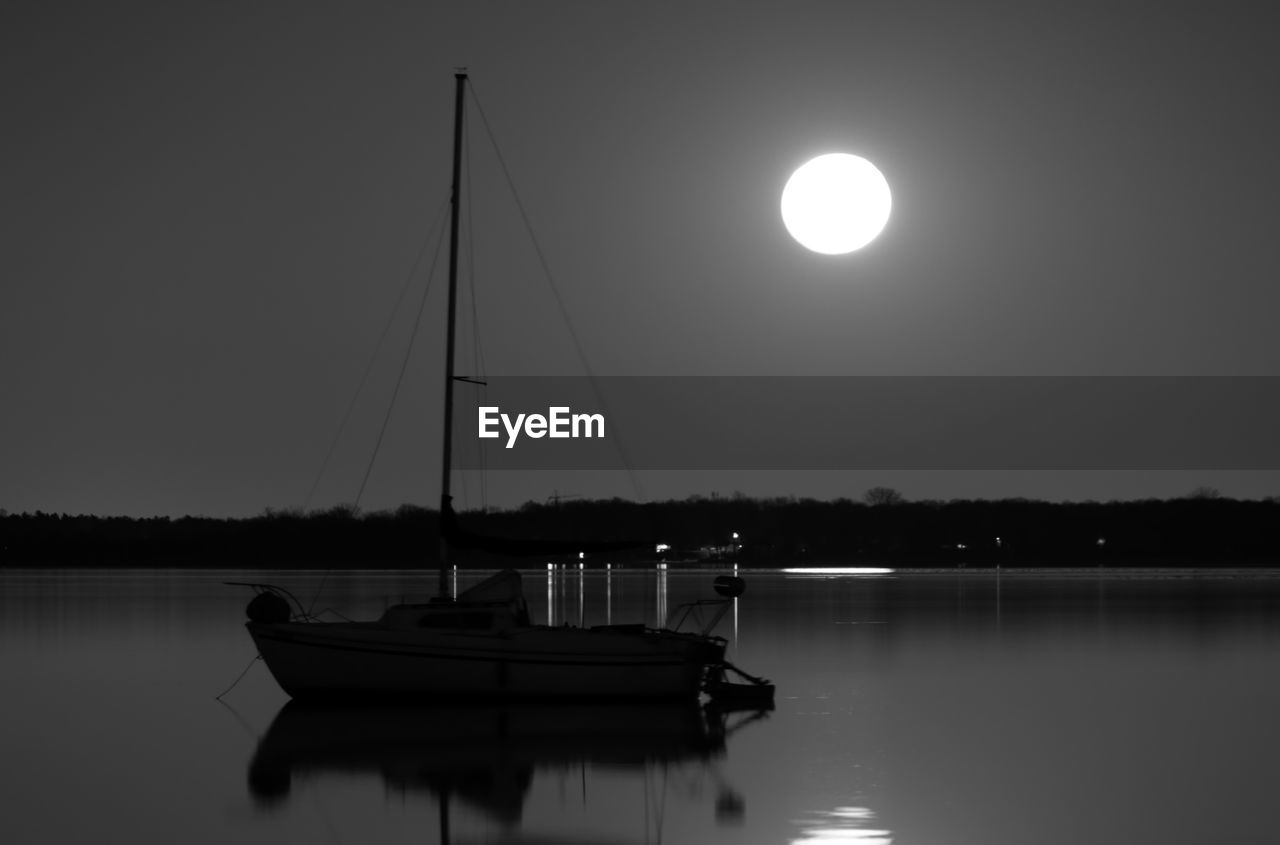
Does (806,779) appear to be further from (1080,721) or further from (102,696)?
(102,696)

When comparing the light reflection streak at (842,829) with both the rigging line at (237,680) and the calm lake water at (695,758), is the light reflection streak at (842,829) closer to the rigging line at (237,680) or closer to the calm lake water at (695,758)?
the calm lake water at (695,758)

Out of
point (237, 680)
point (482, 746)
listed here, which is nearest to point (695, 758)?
point (482, 746)

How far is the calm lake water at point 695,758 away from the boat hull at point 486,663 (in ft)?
1.93

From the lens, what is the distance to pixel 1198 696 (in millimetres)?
37969

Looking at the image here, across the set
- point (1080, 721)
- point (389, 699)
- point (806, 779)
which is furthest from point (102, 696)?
point (1080, 721)

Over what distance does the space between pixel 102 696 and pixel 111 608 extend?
53.5 m

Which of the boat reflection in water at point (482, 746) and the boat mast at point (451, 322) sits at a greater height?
the boat mast at point (451, 322)

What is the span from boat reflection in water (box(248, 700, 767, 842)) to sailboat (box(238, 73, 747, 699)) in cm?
54

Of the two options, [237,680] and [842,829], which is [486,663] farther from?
[842,829]

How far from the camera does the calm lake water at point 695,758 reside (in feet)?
67.3

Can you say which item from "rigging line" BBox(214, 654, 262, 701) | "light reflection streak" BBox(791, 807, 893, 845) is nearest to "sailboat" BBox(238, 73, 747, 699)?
"rigging line" BBox(214, 654, 262, 701)

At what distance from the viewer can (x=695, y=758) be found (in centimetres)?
2688

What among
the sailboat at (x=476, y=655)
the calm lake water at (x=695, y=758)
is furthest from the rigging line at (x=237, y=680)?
the sailboat at (x=476, y=655)

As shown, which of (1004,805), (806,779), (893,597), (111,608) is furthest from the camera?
(893,597)
